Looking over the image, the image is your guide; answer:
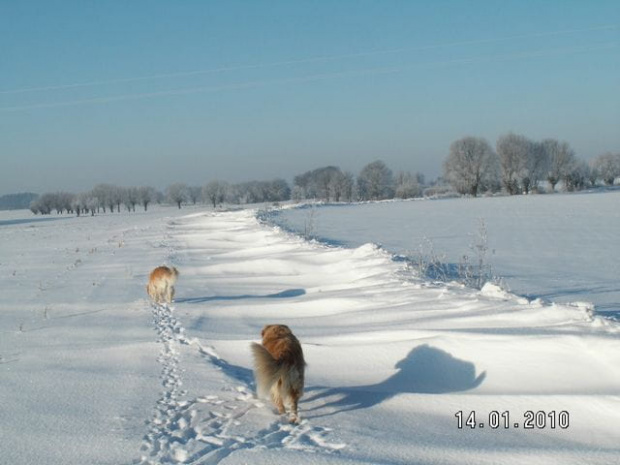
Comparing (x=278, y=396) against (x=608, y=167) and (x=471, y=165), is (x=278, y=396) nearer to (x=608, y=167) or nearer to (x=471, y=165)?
(x=471, y=165)

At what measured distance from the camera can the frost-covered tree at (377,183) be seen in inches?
4390

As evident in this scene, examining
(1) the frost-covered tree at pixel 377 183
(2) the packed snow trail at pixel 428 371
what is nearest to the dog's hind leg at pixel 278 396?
(2) the packed snow trail at pixel 428 371

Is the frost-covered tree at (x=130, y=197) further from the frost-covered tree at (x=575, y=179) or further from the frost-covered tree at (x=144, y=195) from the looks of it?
the frost-covered tree at (x=575, y=179)

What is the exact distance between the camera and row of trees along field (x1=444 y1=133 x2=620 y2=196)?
3664 inches

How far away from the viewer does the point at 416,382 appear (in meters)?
5.62

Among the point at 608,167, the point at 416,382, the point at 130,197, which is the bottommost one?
the point at 416,382

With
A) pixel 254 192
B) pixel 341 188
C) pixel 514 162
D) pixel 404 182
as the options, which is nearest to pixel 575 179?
pixel 514 162

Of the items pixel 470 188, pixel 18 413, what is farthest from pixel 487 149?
pixel 18 413

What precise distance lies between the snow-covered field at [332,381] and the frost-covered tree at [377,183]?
102521 mm

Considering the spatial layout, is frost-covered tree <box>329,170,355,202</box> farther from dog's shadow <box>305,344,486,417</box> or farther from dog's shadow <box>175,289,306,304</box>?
dog's shadow <box>305,344,486,417</box>

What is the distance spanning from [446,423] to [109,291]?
9147mm

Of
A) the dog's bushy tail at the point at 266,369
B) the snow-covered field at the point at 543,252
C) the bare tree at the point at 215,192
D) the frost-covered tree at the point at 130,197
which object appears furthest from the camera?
the frost-covered tree at the point at 130,197

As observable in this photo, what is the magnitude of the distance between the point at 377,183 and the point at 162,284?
339ft

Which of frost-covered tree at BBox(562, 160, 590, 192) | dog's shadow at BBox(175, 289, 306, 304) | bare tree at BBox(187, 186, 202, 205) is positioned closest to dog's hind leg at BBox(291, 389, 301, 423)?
dog's shadow at BBox(175, 289, 306, 304)
